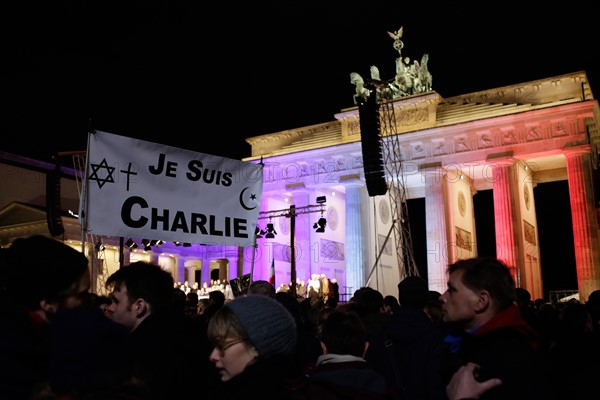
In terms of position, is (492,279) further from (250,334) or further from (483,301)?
(250,334)

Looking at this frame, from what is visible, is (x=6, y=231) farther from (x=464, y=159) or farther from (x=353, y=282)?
(x=464, y=159)

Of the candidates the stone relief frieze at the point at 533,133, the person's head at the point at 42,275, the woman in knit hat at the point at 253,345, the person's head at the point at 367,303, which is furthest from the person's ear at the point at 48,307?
the stone relief frieze at the point at 533,133

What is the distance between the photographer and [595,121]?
31844 millimetres

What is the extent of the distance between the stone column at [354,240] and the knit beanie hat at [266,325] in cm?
3223

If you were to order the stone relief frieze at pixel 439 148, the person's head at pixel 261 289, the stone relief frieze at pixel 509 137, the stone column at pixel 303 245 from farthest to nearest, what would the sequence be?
1. the stone column at pixel 303 245
2. the stone relief frieze at pixel 439 148
3. the stone relief frieze at pixel 509 137
4. the person's head at pixel 261 289

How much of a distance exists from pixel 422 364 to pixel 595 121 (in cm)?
3212

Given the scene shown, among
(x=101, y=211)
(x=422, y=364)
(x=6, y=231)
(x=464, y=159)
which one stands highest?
(x=464, y=159)

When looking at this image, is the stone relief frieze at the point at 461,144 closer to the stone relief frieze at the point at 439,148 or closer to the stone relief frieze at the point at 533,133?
the stone relief frieze at the point at 439,148

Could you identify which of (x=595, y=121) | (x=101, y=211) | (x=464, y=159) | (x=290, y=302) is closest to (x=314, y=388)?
(x=290, y=302)

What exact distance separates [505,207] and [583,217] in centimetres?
382

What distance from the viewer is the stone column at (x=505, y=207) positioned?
30812 mm

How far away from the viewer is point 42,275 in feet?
8.13

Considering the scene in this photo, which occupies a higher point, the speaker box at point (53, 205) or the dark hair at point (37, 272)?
the speaker box at point (53, 205)

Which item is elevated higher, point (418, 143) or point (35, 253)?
point (418, 143)
